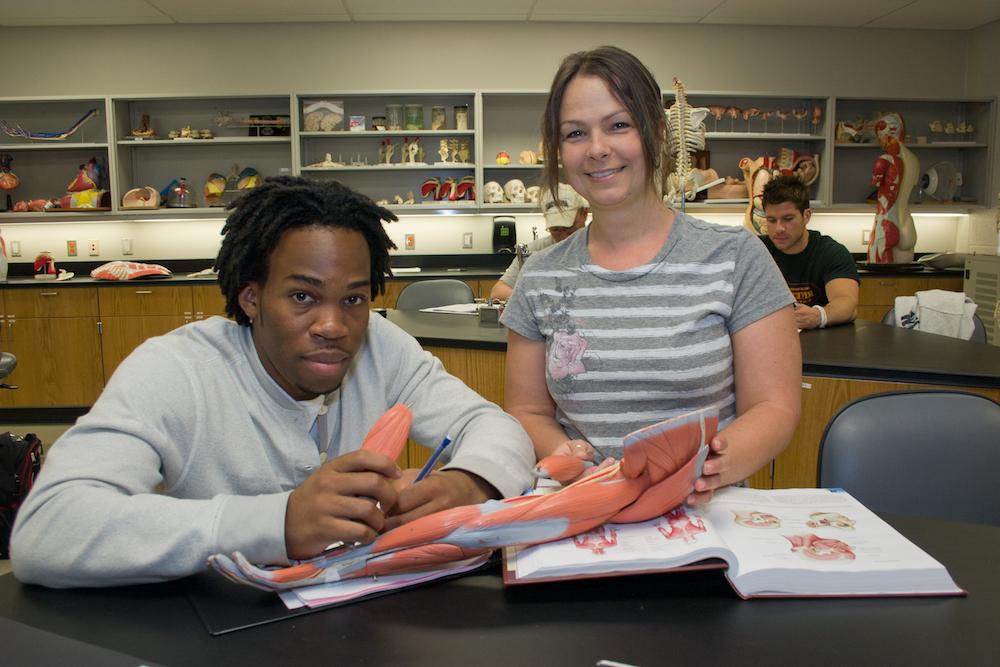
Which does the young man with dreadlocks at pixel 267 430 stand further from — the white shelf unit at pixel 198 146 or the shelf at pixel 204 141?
the white shelf unit at pixel 198 146

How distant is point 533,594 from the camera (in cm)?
82

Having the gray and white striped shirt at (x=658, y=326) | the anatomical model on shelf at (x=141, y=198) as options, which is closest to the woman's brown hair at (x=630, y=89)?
the gray and white striped shirt at (x=658, y=326)

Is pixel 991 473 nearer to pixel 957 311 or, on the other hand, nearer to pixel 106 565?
pixel 106 565

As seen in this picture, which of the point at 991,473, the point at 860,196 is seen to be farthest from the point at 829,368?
the point at 860,196

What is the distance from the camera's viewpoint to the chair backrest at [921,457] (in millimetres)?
1424

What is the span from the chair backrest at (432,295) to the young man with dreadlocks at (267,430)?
9.22ft

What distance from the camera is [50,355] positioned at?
523 cm

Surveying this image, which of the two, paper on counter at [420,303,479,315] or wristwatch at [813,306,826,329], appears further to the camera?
paper on counter at [420,303,479,315]

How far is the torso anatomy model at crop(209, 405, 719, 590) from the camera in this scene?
82cm

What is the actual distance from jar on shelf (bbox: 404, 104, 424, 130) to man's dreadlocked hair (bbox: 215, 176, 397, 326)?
4824 mm

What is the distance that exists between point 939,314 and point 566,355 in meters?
2.44

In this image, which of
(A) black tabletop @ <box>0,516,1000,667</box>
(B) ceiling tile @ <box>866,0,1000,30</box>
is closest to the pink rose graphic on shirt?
(A) black tabletop @ <box>0,516,1000,667</box>

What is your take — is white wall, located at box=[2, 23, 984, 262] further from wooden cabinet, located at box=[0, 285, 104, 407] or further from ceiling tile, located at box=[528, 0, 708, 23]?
wooden cabinet, located at box=[0, 285, 104, 407]

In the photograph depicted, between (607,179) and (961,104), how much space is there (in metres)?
6.29
